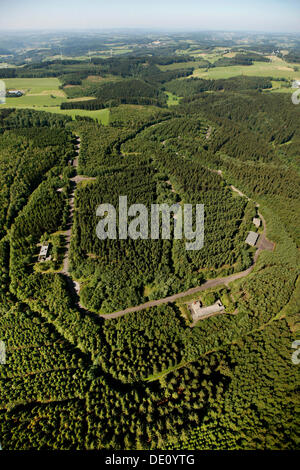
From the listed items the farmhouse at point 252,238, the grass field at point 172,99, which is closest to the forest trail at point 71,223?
the farmhouse at point 252,238

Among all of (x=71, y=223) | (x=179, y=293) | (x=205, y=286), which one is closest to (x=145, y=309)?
(x=179, y=293)

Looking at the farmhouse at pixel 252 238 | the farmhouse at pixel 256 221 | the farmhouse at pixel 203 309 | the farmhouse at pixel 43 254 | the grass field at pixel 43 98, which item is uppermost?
the grass field at pixel 43 98

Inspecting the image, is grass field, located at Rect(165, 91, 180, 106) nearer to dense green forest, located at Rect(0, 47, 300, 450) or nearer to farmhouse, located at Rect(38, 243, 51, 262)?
dense green forest, located at Rect(0, 47, 300, 450)

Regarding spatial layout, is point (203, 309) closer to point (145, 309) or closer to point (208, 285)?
point (208, 285)

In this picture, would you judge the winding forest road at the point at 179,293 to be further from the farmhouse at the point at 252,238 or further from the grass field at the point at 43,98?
the grass field at the point at 43,98
